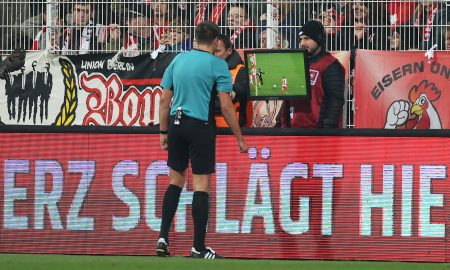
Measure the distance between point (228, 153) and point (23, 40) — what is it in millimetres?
5000

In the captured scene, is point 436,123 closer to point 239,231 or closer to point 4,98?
point 239,231

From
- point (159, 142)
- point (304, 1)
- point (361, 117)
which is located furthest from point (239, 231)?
point (304, 1)

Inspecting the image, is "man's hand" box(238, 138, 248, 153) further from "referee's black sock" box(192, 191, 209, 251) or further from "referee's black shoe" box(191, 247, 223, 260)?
"referee's black shoe" box(191, 247, 223, 260)

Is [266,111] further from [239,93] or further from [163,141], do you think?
[163,141]

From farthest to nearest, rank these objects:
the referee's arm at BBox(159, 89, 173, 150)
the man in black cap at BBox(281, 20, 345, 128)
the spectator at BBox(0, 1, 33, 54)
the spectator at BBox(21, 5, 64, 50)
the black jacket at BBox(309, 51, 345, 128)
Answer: the spectator at BBox(0, 1, 33, 54)
the spectator at BBox(21, 5, 64, 50)
the man in black cap at BBox(281, 20, 345, 128)
the black jacket at BBox(309, 51, 345, 128)
the referee's arm at BBox(159, 89, 173, 150)

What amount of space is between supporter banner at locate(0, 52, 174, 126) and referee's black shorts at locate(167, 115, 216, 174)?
4.31 metres

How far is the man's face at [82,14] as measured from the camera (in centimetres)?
1509

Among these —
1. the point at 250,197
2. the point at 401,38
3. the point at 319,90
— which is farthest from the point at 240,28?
the point at 250,197

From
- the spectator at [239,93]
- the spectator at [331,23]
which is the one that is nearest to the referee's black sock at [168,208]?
the spectator at [239,93]

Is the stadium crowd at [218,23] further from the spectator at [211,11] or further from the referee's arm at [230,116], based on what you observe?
the referee's arm at [230,116]

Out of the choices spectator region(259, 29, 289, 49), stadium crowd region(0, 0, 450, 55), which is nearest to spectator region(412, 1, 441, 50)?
stadium crowd region(0, 0, 450, 55)

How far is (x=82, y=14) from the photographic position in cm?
1512

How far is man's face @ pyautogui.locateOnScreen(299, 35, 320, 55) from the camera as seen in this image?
40.8 ft

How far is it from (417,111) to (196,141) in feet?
14.7
